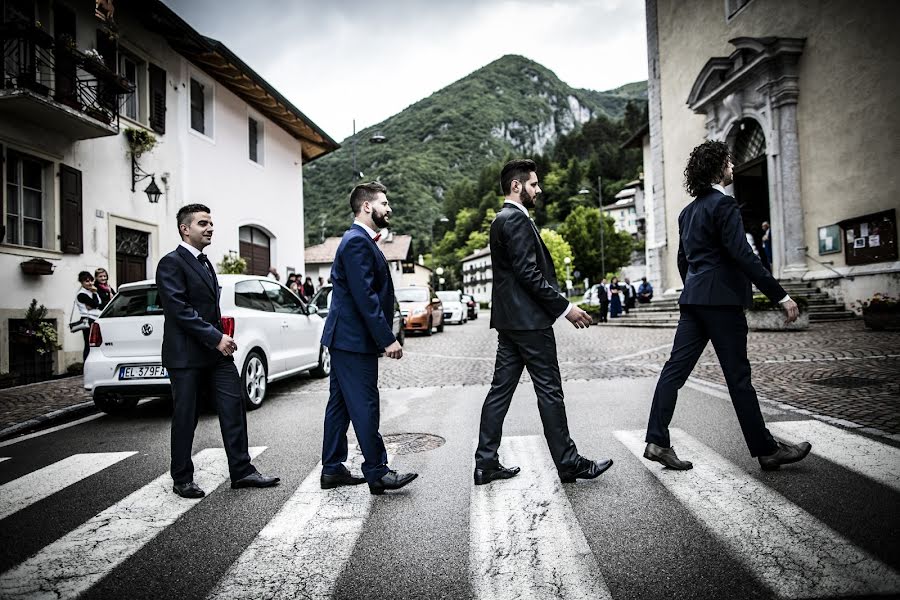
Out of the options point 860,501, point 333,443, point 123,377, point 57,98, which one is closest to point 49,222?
point 57,98

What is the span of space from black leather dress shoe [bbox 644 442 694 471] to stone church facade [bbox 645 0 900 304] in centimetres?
1403

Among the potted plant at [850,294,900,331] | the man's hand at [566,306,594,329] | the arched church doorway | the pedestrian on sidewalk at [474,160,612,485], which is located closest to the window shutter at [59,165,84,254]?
the pedestrian on sidewalk at [474,160,612,485]

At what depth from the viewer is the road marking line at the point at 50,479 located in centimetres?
391

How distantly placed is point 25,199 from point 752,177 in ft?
72.2

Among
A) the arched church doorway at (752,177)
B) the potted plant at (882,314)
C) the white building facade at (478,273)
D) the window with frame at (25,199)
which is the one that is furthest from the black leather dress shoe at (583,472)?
the white building facade at (478,273)

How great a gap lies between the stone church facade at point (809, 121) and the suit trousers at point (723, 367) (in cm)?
1380

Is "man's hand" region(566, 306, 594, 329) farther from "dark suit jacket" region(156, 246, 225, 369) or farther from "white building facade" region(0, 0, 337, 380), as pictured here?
"white building facade" region(0, 0, 337, 380)

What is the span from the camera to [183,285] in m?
4.01

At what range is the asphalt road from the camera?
2564 mm

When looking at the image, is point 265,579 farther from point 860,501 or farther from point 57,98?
point 57,98

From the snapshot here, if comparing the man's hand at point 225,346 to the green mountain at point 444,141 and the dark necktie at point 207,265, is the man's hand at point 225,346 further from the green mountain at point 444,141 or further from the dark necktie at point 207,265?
the green mountain at point 444,141

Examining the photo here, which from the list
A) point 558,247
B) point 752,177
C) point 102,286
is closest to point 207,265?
point 102,286

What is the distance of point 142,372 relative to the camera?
658cm

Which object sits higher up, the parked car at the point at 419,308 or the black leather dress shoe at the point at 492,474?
the parked car at the point at 419,308
